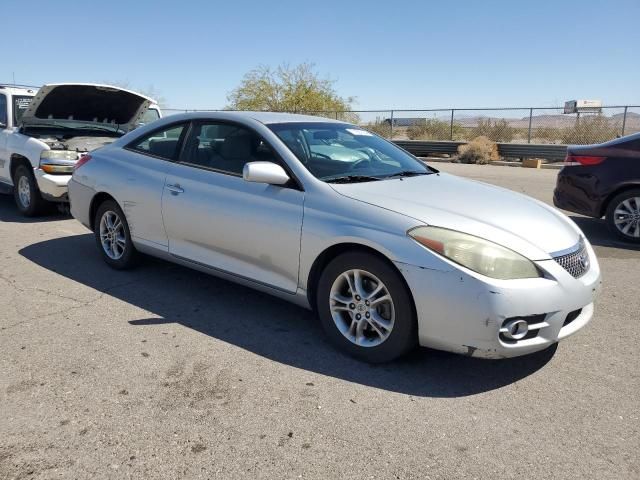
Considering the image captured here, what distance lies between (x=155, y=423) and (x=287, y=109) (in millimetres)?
30784

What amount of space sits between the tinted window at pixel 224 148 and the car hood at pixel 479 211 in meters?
0.80

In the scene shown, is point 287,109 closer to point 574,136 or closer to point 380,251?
point 574,136

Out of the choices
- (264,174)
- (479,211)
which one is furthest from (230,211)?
(479,211)

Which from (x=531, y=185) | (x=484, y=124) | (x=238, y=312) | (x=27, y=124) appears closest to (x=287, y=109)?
(x=484, y=124)

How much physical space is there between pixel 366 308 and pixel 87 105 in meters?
6.27

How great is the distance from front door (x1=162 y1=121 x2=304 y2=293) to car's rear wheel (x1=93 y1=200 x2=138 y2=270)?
0.75 meters

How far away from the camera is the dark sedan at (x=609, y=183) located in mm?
7227

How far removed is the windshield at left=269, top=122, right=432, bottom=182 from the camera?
4.14 m

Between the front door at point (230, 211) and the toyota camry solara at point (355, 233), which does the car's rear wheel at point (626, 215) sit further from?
the front door at point (230, 211)

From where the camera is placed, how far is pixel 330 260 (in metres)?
Answer: 3.77

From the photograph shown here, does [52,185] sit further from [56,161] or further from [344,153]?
[344,153]

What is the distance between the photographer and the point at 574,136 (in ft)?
72.3

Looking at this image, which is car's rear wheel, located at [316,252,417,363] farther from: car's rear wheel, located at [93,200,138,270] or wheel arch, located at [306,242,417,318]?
car's rear wheel, located at [93,200,138,270]

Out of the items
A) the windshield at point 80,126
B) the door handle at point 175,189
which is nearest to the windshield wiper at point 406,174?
the door handle at point 175,189
